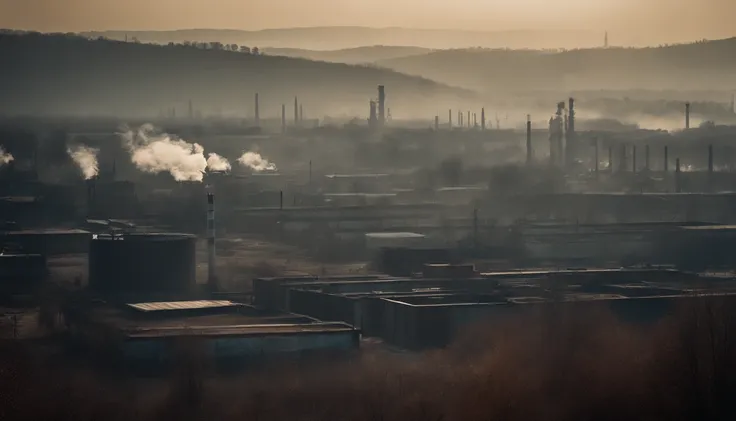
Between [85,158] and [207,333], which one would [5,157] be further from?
[207,333]

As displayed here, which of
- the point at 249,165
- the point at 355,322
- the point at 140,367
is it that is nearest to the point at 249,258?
the point at 355,322

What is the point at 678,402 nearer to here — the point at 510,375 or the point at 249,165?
the point at 510,375

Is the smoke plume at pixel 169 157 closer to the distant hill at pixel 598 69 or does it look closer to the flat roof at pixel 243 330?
the flat roof at pixel 243 330

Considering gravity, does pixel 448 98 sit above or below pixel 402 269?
above

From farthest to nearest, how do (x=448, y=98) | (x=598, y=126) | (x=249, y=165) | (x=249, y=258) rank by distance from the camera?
(x=448, y=98), (x=598, y=126), (x=249, y=165), (x=249, y=258)

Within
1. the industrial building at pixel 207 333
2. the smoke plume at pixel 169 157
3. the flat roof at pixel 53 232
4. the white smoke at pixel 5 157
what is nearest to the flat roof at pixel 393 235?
the flat roof at pixel 53 232

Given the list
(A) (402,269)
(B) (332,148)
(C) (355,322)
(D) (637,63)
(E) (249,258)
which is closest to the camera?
(C) (355,322)

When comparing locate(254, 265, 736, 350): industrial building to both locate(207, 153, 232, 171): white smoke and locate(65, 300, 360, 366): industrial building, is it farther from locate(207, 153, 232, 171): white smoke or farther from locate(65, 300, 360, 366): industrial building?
locate(207, 153, 232, 171): white smoke
